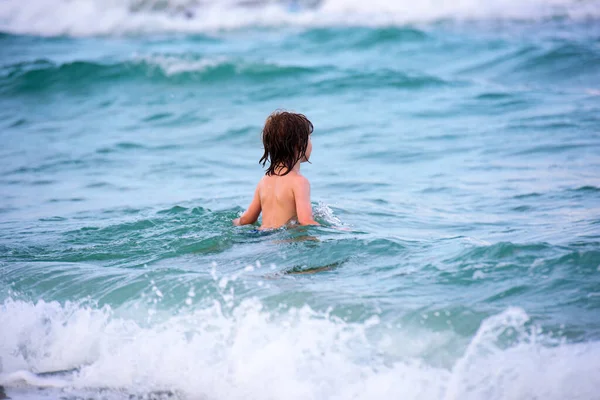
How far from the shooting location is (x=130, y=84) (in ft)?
47.4

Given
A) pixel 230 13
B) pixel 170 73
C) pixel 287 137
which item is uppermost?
pixel 230 13

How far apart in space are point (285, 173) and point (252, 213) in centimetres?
53

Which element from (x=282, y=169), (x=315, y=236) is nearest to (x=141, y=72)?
(x=282, y=169)

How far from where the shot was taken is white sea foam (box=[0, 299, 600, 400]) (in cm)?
333

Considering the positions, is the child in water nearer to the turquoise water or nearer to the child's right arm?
the child's right arm

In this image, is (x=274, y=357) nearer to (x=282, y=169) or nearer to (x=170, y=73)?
(x=282, y=169)

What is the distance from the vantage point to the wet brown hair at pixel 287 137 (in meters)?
5.07

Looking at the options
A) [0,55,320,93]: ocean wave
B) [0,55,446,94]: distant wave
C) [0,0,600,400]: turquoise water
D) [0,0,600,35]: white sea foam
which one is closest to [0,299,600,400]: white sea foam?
[0,0,600,400]: turquoise water

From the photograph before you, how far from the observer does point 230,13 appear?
84.2 ft

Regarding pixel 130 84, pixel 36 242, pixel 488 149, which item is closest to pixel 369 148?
pixel 488 149

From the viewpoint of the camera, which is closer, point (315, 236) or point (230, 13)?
point (315, 236)

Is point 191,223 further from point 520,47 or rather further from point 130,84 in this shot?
point 520,47

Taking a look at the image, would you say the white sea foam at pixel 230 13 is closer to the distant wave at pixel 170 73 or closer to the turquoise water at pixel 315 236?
the turquoise water at pixel 315 236

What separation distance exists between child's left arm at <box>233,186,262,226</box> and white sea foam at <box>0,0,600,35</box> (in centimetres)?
1795
